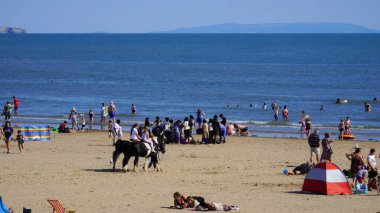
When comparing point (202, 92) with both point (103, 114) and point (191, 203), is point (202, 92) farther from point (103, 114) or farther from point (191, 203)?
point (191, 203)

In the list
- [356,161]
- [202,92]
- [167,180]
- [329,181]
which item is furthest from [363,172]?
[202,92]

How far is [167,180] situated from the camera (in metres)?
22.8

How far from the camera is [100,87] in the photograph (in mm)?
77438

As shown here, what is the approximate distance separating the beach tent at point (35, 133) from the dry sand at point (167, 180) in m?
0.84

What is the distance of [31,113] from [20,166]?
28.7 m

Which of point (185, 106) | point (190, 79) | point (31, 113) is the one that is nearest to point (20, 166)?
point (31, 113)

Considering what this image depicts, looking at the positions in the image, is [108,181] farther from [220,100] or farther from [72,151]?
[220,100]

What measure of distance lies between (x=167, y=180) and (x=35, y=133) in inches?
459

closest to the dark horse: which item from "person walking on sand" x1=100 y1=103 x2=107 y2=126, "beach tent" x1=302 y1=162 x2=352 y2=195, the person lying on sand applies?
the person lying on sand

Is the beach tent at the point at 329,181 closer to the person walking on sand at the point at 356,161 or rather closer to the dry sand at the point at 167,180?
the dry sand at the point at 167,180

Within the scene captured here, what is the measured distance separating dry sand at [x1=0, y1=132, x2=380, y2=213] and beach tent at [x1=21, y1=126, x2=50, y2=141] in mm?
842

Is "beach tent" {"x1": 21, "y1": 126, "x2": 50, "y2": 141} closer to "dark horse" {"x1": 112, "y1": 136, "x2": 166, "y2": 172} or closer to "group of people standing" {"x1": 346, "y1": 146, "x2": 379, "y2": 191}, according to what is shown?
"dark horse" {"x1": 112, "y1": 136, "x2": 166, "y2": 172}

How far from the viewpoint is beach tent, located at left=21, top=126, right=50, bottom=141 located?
32.6m

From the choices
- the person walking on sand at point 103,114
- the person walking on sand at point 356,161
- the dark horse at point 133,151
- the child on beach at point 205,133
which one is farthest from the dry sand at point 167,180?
the person walking on sand at point 103,114
